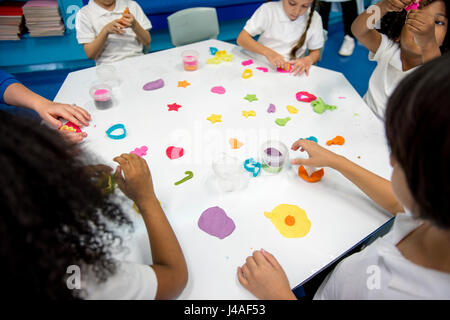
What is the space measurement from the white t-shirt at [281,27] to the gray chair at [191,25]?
31 centimetres

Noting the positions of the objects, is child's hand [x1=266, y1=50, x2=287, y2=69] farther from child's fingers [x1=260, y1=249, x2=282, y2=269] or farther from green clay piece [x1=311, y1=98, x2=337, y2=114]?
child's fingers [x1=260, y1=249, x2=282, y2=269]

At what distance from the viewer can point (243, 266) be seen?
2.04 ft

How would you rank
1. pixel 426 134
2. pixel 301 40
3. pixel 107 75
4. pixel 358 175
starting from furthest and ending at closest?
pixel 301 40, pixel 107 75, pixel 358 175, pixel 426 134

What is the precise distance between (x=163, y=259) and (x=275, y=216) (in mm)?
304

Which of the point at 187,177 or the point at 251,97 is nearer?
the point at 187,177

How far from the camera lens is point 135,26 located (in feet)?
4.83

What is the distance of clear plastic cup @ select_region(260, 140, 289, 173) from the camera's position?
84cm

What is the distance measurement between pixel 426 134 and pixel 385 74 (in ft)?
3.34

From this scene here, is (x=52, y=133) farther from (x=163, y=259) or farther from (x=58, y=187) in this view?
Result: (x=163, y=259)

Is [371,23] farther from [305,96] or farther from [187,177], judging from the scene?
[187,177]

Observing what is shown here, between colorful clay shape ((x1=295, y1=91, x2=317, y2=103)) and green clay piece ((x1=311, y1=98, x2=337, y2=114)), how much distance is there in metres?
0.04

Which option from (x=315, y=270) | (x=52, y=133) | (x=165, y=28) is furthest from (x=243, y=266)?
(x=165, y=28)

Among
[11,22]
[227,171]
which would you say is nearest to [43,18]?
[11,22]

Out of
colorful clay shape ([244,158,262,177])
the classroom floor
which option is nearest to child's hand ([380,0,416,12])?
colorful clay shape ([244,158,262,177])
